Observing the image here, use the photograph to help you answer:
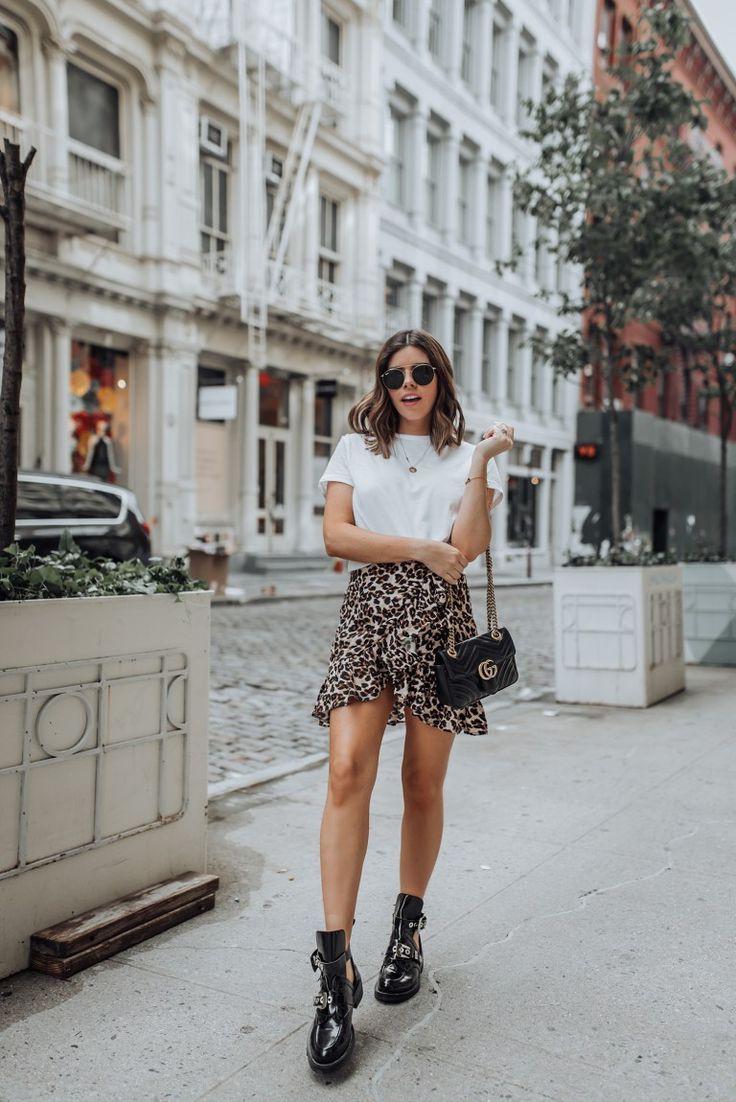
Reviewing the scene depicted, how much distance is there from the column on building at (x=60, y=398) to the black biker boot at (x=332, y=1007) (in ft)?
52.9

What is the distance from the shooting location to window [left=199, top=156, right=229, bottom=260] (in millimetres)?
21703

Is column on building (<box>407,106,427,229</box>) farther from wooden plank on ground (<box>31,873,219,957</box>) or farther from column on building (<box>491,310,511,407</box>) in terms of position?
wooden plank on ground (<box>31,873,219,957</box>)

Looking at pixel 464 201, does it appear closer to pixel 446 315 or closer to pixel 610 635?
pixel 446 315

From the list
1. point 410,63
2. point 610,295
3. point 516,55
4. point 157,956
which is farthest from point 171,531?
point 516,55

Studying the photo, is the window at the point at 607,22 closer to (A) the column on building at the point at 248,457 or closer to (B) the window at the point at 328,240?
(B) the window at the point at 328,240

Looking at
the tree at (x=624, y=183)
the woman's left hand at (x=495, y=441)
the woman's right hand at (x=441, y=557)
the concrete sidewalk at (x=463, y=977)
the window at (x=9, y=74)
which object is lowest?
the concrete sidewalk at (x=463, y=977)

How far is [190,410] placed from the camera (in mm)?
20734

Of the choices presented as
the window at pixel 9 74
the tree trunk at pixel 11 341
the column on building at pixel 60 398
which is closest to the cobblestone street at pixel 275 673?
the tree trunk at pixel 11 341

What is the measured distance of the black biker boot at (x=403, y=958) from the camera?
9.55ft

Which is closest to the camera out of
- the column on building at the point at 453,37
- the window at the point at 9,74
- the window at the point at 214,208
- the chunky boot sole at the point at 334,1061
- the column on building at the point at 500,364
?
the chunky boot sole at the point at 334,1061

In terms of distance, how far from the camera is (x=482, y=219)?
31.7m

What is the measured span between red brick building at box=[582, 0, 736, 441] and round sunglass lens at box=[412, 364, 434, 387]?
33328 millimetres

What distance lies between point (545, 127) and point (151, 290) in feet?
33.2

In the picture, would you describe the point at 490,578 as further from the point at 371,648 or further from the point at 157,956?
the point at 157,956
